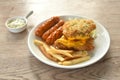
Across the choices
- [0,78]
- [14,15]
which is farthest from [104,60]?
[14,15]

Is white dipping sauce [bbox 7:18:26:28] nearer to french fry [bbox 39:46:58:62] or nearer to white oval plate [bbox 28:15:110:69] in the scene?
white oval plate [bbox 28:15:110:69]

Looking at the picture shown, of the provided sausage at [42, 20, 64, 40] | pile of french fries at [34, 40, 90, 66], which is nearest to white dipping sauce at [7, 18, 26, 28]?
sausage at [42, 20, 64, 40]

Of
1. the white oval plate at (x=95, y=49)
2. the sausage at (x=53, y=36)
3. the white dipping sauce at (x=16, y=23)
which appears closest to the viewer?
the white oval plate at (x=95, y=49)

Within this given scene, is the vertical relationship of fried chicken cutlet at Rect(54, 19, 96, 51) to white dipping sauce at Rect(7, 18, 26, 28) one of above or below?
above

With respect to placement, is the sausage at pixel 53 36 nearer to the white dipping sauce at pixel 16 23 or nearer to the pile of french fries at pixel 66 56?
the pile of french fries at pixel 66 56

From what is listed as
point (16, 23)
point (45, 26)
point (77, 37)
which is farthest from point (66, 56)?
point (16, 23)

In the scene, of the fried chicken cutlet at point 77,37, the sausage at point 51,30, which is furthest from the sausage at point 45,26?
the fried chicken cutlet at point 77,37

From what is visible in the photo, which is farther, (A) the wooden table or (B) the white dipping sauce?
(B) the white dipping sauce

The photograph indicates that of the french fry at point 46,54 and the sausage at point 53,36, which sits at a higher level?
the sausage at point 53,36
